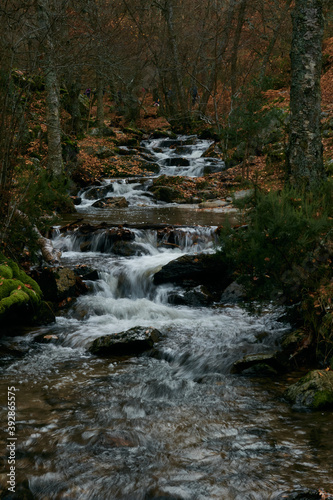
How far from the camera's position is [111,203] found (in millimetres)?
13805

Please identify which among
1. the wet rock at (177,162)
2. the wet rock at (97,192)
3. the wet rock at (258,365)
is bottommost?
the wet rock at (258,365)

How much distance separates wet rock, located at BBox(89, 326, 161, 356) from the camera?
471 centimetres

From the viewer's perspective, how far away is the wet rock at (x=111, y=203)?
13.6 m

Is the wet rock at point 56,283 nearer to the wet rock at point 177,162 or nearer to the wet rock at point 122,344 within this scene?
the wet rock at point 122,344

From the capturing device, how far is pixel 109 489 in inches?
93.4

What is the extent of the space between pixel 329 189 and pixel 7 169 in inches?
160

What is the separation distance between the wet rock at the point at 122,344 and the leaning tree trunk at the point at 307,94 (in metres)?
3.36

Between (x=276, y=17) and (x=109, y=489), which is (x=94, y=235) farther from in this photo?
(x=276, y=17)

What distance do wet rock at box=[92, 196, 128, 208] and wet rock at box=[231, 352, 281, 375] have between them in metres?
10.2

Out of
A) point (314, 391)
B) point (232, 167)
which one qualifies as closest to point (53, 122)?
point (232, 167)

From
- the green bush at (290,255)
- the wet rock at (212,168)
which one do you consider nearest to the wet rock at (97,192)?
the wet rock at (212,168)

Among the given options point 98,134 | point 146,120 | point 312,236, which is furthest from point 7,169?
point 146,120

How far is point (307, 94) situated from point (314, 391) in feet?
15.3

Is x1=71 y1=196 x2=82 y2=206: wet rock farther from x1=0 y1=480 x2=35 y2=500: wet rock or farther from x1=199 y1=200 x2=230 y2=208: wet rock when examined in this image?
x1=0 y1=480 x2=35 y2=500: wet rock
